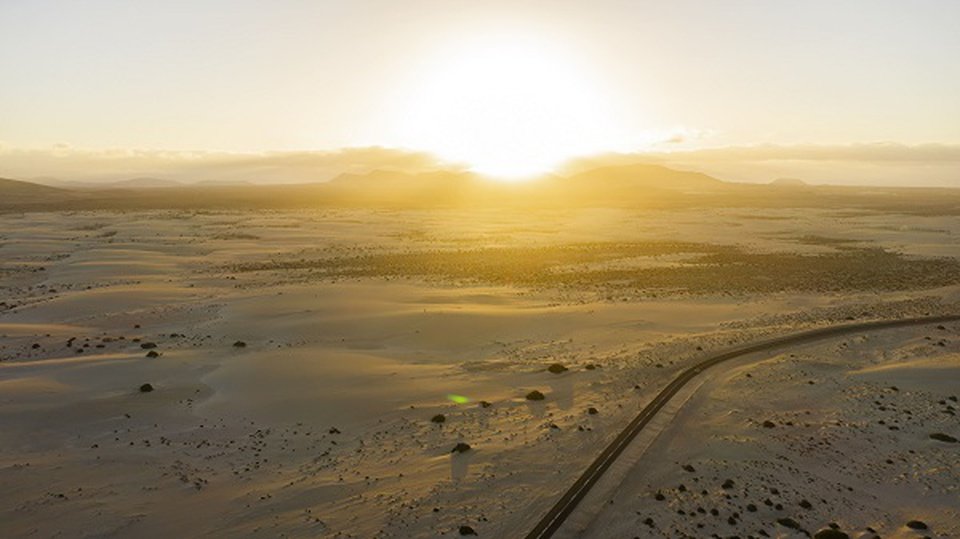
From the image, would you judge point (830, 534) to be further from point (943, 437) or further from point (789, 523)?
point (943, 437)

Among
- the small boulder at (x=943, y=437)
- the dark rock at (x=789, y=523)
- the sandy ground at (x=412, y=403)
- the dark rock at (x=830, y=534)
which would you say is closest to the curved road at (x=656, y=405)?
the sandy ground at (x=412, y=403)

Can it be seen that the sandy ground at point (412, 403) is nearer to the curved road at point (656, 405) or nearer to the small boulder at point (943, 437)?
the small boulder at point (943, 437)

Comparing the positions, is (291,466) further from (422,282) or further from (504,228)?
(504,228)

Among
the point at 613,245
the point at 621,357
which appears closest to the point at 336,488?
the point at 621,357

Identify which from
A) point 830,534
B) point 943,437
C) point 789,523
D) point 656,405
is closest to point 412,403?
point 656,405

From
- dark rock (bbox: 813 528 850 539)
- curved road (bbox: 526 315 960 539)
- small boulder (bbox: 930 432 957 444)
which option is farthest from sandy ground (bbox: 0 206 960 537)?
dark rock (bbox: 813 528 850 539)

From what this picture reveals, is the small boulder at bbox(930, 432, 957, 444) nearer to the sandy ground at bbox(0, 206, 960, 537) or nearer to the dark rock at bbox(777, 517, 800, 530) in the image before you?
the sandy ground at bbox(0, 206, 960, 537)
